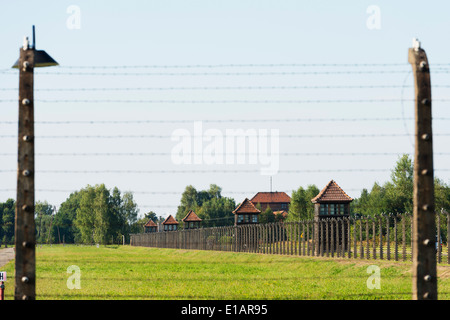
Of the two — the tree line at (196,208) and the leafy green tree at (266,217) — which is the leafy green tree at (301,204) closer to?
the tree line at (196,208)

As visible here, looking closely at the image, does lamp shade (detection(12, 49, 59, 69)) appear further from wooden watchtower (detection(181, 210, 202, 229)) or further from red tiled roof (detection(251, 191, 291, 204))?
red tiled roof (detection(251, 191, 291, 204))

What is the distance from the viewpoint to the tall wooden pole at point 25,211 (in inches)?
352

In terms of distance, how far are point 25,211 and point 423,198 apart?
17.7ft

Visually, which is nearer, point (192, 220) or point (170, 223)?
point (192, 220)

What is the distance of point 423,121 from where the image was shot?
9.03 meters

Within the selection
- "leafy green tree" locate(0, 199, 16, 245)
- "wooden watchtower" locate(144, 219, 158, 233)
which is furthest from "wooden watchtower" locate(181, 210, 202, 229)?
"leafy green tree" locate(0, 199, 16, 245)

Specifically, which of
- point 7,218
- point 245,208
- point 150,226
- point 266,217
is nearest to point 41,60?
point 245,208

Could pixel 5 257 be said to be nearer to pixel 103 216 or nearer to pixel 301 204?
pixel 301 204

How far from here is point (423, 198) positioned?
8.95m

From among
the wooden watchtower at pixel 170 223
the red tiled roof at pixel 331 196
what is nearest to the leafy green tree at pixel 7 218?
the wooden watchtower at pixel 170 223

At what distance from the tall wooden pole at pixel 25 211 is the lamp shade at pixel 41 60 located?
27.1 inches
